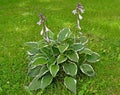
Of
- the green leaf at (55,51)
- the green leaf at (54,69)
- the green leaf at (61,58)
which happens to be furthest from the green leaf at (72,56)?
the green leaf at (54,69)

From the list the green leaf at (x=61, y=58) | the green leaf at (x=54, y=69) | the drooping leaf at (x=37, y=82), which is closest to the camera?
the green leaf at (x=54, y=69)

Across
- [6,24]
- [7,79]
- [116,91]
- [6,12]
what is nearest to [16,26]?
[6,24]

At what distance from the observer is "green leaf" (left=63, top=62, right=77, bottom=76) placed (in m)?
6.62

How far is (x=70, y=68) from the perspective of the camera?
6707 millimetres

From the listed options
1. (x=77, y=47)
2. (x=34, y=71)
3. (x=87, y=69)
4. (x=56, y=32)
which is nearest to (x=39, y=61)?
(x=34, y=71)

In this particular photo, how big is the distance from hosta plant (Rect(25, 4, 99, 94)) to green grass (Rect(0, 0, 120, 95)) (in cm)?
22

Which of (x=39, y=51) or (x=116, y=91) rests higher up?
(x=39, y=51)

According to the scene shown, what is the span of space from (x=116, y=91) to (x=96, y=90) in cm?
41

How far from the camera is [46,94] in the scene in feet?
22.0

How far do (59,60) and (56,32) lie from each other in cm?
303

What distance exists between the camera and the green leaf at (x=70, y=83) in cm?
652

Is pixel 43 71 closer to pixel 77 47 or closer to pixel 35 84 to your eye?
pixel 35 84

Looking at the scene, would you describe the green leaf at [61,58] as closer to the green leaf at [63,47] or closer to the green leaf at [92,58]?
the green leaf at [63,47]

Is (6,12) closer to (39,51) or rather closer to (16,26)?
(16,26)
